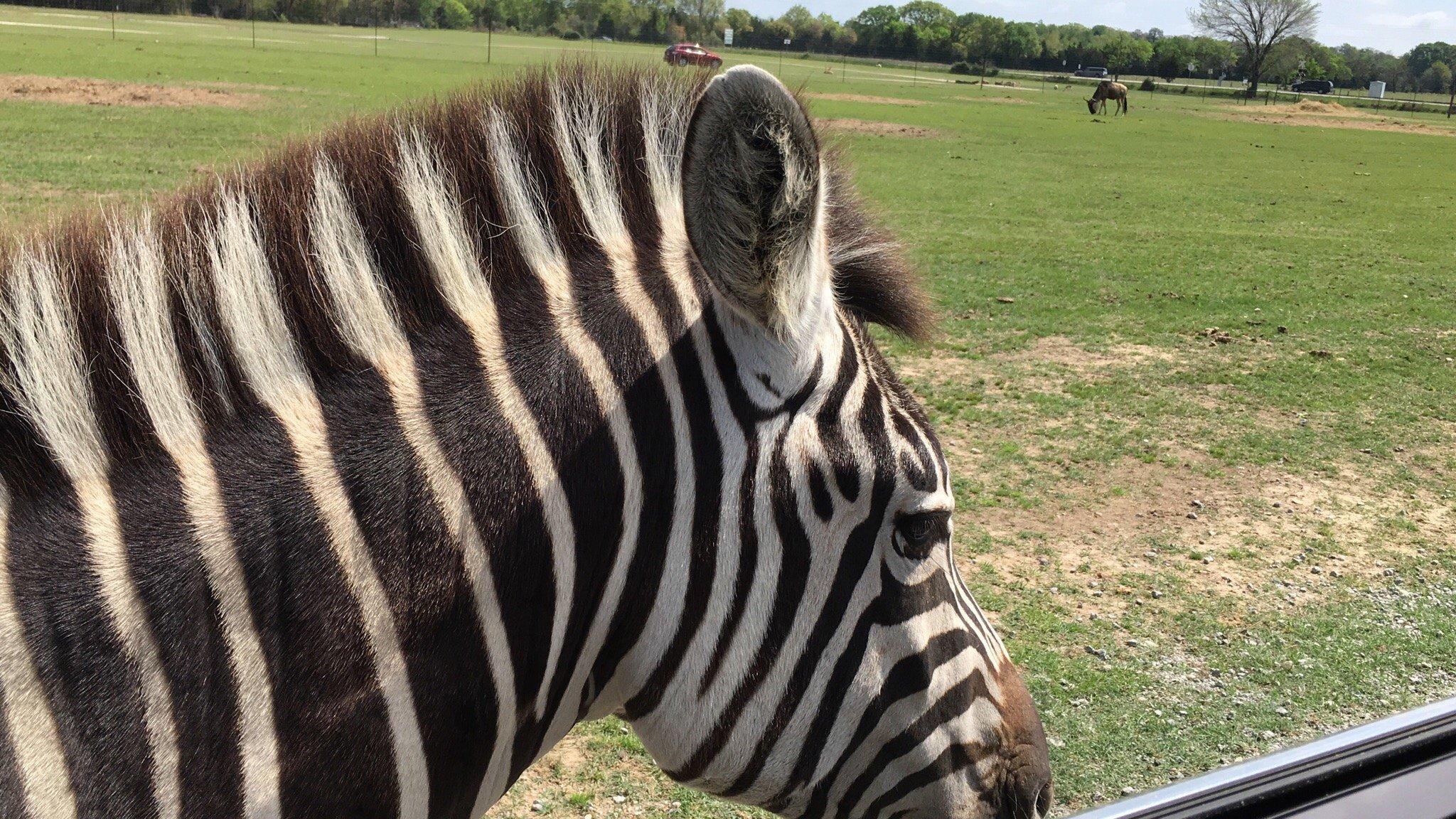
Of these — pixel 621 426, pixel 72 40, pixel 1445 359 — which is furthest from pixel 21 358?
pixel 72 40

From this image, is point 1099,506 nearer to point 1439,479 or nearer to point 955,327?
point 1439,479

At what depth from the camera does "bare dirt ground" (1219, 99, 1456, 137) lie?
4512 cm

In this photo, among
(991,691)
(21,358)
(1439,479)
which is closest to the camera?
(21,358)

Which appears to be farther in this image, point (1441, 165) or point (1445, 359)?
point (1441, 165)

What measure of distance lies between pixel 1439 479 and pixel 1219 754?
14.3ft

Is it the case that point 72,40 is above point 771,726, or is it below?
above

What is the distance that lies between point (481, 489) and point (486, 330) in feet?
0.79

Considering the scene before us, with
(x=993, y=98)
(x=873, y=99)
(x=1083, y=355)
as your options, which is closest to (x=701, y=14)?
(x=993, y=98)

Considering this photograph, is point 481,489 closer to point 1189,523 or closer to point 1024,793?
point 1024,793

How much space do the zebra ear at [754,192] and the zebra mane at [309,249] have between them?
184mm

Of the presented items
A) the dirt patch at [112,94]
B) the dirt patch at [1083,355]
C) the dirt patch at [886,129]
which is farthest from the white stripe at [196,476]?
the dirt patch at [886,129]

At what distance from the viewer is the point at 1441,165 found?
1150 inches

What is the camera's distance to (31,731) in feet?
3.72

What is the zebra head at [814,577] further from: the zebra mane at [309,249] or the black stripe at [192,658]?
the black stripe at [192,658]
